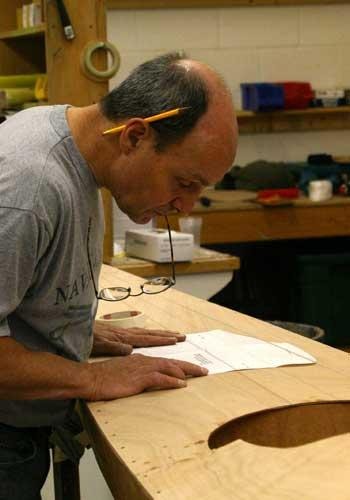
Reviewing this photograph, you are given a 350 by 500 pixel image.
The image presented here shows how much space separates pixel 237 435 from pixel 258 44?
4.38 m

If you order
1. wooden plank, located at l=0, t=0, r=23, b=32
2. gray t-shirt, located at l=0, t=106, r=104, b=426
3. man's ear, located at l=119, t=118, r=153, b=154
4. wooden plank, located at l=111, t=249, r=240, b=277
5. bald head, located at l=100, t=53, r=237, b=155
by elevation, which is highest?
wooden plank, located at l=0, t=0, r=23, b=32

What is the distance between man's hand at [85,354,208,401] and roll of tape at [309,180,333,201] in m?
3.28

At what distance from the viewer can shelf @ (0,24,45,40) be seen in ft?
11.5

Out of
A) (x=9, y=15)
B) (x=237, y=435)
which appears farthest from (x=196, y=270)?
(x=9, y=15)

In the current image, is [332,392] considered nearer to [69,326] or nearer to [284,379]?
[284,379]

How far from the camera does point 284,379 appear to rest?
1.61m

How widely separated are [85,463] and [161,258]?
3.37ft

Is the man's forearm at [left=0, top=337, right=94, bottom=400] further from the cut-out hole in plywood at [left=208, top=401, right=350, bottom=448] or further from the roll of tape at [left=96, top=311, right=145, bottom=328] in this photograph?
the roll of tape at [left=96, top=311, right=145, bottom=328]

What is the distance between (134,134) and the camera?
4.83 ft

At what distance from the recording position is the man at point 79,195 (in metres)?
1.39

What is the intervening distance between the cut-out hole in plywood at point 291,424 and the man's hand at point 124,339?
Result: 1.46 ft

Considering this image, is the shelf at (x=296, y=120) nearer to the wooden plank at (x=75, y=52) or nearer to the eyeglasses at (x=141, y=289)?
the wooden plank at (x=75, y=52)

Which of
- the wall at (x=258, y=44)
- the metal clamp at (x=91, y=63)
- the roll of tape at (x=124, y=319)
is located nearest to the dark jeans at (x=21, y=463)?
the roll of tape at (x=124, y=319)

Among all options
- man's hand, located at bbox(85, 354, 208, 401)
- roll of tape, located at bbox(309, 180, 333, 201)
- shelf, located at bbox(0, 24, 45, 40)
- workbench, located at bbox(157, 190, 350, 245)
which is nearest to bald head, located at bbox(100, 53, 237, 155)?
man's hand, located at bbox(85, 354, 208, 401)
